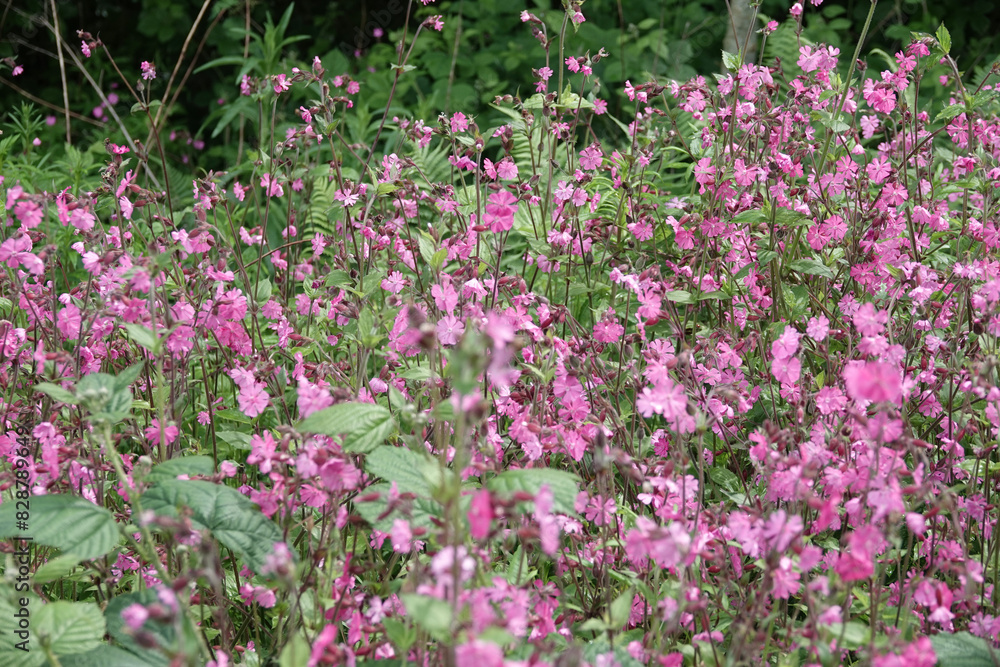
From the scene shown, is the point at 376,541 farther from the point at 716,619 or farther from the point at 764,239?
the point at 764,239

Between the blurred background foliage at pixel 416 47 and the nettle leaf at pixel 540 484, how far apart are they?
13.4 feet

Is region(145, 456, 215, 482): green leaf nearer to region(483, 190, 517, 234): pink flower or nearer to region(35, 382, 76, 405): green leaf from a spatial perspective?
region(35, 382, 76, 405): green leaf

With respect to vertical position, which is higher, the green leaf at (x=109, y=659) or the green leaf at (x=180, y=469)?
the green leaf at (x=180, y=469)

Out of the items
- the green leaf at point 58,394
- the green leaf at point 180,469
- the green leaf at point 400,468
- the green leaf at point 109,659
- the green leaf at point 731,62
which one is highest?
the green leaf at point 731,62

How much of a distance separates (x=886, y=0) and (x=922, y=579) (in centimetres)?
705

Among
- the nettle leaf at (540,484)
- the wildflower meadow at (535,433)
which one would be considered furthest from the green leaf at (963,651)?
the nettle leaf at (540,484)

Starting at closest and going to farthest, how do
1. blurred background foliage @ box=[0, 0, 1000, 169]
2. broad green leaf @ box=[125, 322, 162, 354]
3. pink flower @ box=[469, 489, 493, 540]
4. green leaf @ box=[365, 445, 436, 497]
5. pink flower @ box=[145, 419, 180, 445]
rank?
pink flower @ box=[469, 489, 493, 540] → green leaf @ box=[365, 445, 436, 497] → broad green leaf @ box=[125, 322, 162, 354] → pink flower @ box=[145, 419, 180, 445] → blurred background foliage @ box=[0, 0, 1000, 169]

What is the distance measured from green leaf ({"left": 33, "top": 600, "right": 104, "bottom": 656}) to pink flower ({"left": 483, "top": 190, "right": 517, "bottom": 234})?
1.29m

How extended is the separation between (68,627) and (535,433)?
0.90 metres

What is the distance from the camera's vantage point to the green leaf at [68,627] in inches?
58.4

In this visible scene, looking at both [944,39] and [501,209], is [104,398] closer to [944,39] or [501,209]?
[501,209]

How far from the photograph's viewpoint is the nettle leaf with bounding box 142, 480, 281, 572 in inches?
66.0

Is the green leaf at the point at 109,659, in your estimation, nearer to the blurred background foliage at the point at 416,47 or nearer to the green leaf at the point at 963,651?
the green leaf at the point at 963,651

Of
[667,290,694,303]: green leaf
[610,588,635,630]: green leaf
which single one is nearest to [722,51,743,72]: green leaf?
[667,290,694,303]: green leaf
